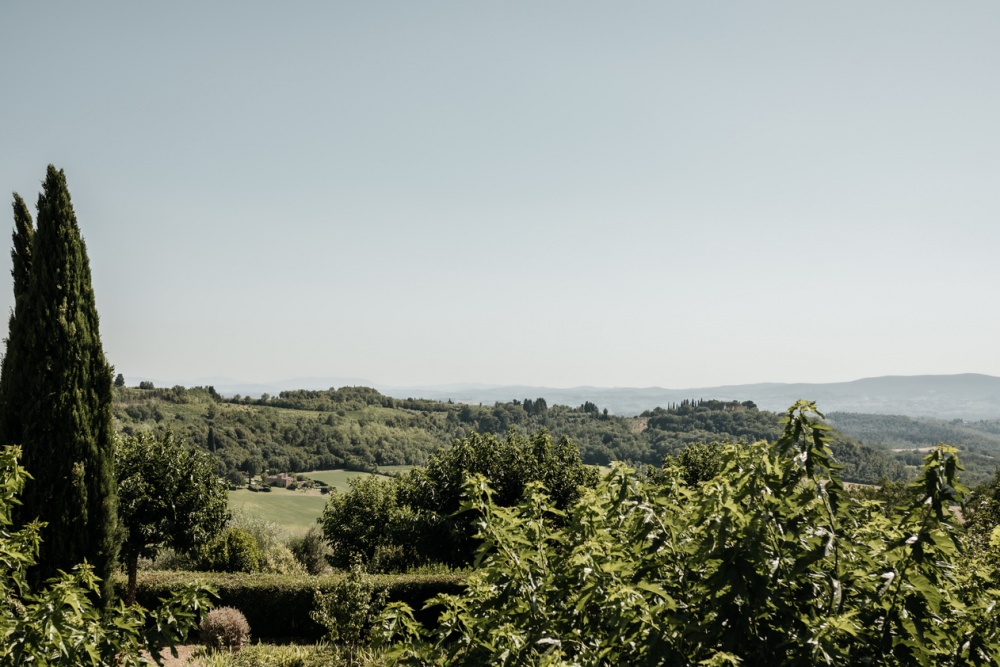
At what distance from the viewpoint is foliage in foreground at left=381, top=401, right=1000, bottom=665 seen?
2.64 metres

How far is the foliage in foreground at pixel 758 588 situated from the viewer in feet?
8.65

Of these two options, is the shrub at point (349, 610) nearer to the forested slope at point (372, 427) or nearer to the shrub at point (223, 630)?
the shrub at point (223, 630)

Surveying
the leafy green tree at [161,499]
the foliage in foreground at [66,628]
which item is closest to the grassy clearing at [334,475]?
the leafy green tree at [161,499]

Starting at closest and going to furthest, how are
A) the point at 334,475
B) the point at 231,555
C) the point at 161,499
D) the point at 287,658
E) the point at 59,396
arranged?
the point at 59,396 → the point at 287,658 → the point at 161,499 → the point at 231,555 → the point at 334,475

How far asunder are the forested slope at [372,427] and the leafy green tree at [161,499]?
2239 inches

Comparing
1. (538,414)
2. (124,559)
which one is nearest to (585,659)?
(124,559)

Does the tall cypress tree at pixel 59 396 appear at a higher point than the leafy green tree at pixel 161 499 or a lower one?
higher

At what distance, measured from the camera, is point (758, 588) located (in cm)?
264

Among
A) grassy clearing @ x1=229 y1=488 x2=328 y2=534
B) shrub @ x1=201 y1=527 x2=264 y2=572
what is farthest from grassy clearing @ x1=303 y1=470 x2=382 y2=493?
shrub @ x1=201 y1=527 x2=264 y2=572

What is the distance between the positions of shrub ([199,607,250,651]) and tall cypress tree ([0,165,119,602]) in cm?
286

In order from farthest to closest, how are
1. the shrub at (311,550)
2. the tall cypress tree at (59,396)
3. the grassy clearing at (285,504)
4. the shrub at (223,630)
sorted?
1. the grassy clearing at (285,504)
2. the shrub at (311,550)
3. the shrub at (223,630)
4. the tall cypress tree at (59,396)

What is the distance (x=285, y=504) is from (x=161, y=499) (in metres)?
48.5

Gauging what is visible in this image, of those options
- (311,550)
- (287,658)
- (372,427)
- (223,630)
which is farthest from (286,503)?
(287,658)

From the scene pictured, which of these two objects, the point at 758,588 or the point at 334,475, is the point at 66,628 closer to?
the point at 758,588
